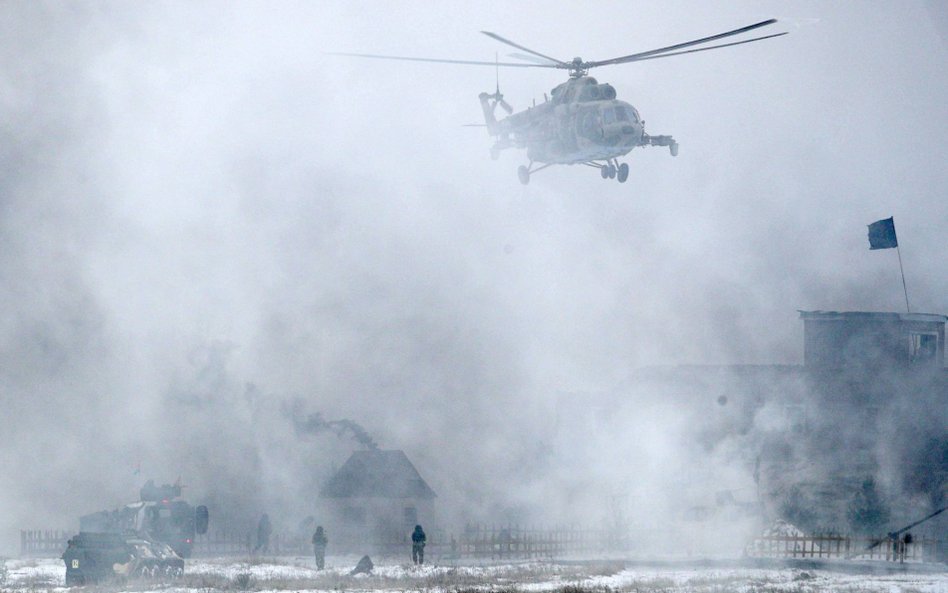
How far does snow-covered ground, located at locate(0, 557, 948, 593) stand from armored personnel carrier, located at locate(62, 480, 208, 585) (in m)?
0.63

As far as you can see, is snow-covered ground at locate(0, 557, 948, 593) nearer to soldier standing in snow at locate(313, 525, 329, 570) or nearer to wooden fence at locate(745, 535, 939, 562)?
soldier standing in snow at locate(313, 525, 329, 570)

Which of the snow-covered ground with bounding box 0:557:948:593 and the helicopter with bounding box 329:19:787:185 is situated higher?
the helicopter with bounding box 329:19:787:185

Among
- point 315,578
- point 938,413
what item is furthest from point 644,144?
point 938,413

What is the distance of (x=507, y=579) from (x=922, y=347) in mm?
38392

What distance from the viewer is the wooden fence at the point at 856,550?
49875 mm

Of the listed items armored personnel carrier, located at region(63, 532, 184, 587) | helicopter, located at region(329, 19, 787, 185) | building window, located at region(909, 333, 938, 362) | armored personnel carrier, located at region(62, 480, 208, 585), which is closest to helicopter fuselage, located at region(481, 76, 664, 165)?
helicopter, located at region(329, 19, 787, 185)

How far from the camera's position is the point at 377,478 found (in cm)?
7612

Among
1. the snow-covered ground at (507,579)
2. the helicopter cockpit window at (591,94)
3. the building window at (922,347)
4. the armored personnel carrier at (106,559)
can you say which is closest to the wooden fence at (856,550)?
the snow-covered ground at (507,579)

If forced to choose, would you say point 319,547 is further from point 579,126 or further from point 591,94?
point 591,94

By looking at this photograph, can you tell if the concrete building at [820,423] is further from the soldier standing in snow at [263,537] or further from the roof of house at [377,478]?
the soldier standing in snow at [263,537]

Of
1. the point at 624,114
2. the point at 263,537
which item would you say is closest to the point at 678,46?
the point at 624,114

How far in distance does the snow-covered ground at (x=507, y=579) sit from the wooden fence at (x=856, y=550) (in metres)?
6.06

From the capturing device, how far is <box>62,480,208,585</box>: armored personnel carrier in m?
38.6

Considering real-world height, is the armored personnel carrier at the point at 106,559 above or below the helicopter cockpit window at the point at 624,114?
below
